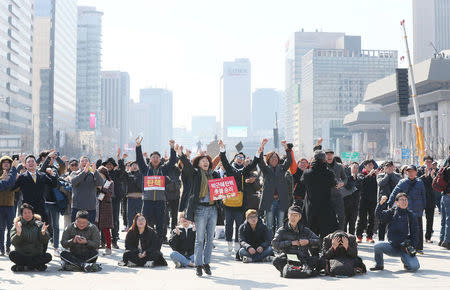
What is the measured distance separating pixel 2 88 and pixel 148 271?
4057 inches

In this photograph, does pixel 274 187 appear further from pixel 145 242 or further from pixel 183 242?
pixel 145 242

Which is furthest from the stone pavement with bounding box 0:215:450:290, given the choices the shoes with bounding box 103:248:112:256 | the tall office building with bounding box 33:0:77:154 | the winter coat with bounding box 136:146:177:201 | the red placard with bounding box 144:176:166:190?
the tall office building with bounding box 33:0:77:154

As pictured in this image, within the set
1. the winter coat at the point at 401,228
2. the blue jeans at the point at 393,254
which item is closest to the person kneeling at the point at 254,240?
the blue jeans at the point at 393,254

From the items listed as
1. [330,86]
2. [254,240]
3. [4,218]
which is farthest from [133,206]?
[330,86]

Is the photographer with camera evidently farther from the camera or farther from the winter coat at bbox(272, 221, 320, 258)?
the winter coat at bbox(272, 221, 320, 258)

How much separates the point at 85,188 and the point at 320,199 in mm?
4711

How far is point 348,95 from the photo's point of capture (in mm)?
196500

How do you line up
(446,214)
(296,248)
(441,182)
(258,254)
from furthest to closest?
1. (446,214)
2. (441,182)
3. (258,254)
4. (296,248)

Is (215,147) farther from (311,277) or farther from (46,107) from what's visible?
(46,107)

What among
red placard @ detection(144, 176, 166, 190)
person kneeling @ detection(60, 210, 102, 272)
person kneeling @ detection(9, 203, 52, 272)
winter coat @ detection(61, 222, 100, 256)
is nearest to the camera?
person kneeling @ detection(9, 203, 52, 272)

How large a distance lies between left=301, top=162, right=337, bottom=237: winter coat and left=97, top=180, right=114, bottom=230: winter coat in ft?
13.9

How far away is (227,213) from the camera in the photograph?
12.7 metres

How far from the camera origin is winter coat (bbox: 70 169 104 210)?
12266mm

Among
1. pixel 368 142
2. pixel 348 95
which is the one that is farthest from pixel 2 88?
pixel 348 95
